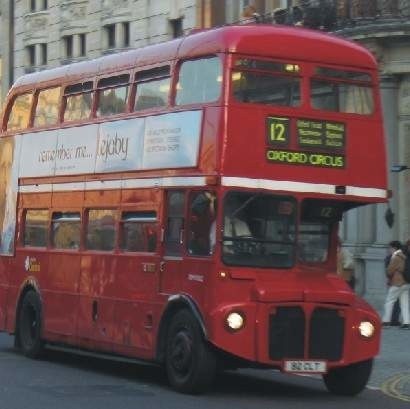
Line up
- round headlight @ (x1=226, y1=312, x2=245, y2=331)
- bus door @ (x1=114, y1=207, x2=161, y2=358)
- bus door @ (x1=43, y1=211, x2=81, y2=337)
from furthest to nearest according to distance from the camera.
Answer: bus door @ (x1=43, y1=211, x2=81, y2=337), bus door @ (x1=114, y1=207, x2=161, y2=358), round headlight @ (x1=226, y1=312, x2=245, y2=331)

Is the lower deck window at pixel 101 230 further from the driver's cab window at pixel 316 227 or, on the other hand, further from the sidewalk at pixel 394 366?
the sidewalk at pixel 394 366

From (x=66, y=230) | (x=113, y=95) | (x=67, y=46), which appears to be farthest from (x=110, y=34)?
(x=113, y=95)

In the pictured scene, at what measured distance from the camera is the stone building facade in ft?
96.8

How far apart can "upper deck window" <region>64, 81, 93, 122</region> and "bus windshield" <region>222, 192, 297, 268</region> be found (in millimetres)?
4136

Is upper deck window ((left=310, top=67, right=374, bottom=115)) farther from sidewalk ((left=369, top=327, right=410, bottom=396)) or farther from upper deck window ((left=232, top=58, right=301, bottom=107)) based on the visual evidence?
sidewalk ((left=369, top=327, right=410, bottom=396))

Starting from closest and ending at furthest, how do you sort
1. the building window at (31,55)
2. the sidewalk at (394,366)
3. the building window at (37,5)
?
the sidewalk at (394,366), the building window at (37,5), the building window at (31,55)

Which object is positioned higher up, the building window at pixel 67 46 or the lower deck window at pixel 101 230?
the building window at pixel 67 46

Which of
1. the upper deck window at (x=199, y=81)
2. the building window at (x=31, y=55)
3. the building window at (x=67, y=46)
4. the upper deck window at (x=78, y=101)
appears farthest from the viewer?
the building window at (x=31, y=55)

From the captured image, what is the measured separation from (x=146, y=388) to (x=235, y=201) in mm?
2641

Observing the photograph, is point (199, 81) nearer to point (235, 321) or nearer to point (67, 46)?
point (235, 321)

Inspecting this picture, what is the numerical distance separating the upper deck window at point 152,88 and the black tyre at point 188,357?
2.82 m

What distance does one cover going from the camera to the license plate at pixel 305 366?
14.9m

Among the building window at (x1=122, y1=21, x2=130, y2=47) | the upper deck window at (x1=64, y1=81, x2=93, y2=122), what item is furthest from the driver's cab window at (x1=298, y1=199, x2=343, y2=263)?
the building window at (x1=122, y1=21, x2=130, y2=47)

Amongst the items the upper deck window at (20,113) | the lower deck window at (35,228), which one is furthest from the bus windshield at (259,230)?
the upper deck window at (20,113)
